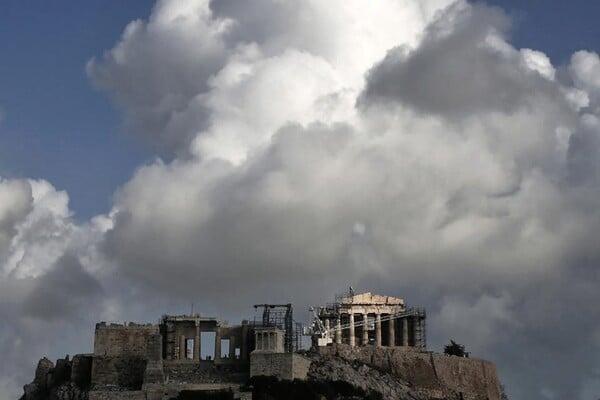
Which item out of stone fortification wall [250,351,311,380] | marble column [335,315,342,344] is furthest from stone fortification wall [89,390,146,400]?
marble column [335,315,342,344]

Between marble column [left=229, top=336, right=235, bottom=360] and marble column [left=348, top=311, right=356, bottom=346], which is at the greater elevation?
marble column [left=348, top=311, right=356, bottom=346]

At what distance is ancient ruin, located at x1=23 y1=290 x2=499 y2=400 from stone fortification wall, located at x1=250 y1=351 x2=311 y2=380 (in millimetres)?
100

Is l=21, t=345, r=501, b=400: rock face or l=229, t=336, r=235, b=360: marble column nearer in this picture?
l=21, t=345, r=501, b=400: rock face

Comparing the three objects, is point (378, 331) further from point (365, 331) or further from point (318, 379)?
point (318, 379)

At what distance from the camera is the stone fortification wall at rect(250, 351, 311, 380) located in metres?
129

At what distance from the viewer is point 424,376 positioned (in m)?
147

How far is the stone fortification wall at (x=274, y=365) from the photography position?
129 meters

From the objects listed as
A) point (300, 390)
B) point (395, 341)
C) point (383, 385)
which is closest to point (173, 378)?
point (300, 390)

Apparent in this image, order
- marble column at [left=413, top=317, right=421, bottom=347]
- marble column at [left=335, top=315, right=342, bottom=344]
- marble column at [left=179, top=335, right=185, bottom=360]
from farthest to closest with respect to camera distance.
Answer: marble column at [left=335, top=315, right=342, bottom=344] < marble column at [left=413, top=317, right=421, bottom=347] < marble column at [left=179, top=335, right=185, bottom=360]

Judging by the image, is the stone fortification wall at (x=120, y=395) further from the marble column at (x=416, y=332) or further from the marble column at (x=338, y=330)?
the marble column at (x=416, y=332)

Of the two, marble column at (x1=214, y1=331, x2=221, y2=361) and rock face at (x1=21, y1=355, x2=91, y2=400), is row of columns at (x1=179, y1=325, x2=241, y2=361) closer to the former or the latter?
marble column at (x1=214, y1=331, x2=221, y2=361)

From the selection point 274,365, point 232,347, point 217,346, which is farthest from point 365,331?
point 274,365

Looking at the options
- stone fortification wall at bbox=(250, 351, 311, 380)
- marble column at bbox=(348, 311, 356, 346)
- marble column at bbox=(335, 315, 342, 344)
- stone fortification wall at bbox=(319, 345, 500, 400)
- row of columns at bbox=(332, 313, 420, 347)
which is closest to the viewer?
stone fortification wall at bbox=(250, 351, 311, 380)

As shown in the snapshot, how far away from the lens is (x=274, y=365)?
424 feet
